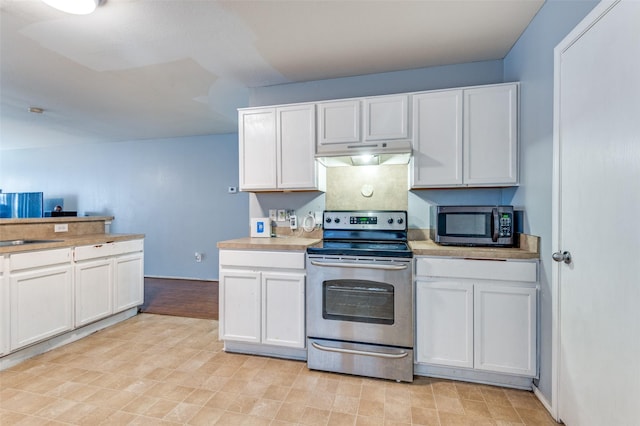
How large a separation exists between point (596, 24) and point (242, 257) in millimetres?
2485

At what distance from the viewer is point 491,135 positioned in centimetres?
219

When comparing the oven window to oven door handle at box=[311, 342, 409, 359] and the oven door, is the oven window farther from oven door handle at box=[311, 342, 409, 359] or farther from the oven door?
oven door handle at box=[311, 342, 409, 359]

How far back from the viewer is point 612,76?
126 centimetres

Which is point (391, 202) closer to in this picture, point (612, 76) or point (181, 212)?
point (612, 76)

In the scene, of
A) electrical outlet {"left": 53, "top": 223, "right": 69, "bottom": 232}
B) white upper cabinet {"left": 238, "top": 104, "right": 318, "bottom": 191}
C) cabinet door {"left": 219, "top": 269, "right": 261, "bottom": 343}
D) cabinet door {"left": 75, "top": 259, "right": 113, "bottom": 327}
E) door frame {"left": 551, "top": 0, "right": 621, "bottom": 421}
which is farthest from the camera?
electrical outlet {"left": 53, "top": 223, "right": 69, "bottom": 232}

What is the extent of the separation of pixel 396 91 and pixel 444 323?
1.99 metres

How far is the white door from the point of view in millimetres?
1159

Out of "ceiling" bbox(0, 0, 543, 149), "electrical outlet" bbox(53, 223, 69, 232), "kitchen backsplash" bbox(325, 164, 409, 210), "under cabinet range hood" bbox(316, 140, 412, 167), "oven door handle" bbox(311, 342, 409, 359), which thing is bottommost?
"oven door handle" bbox(311, 342, 409, 359)

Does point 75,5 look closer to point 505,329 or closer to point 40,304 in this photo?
point 40,304

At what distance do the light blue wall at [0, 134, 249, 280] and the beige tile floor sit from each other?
271 cm

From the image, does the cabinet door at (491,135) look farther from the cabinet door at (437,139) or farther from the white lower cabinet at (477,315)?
the white lower cabinet at (477,315)

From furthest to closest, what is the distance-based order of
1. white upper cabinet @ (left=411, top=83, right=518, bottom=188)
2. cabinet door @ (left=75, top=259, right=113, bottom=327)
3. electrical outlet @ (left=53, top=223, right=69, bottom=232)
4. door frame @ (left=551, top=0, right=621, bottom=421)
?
electrical outlet @ (left=53, top=223, right=69, bottom=232), cabinet door @ (left=75, top=259, right=113, bottom=327), white upper cabinet @ (left=411, top=83, right=518, bottom=188), door frame @ (left=551, top=0, right=621, bottom=421)

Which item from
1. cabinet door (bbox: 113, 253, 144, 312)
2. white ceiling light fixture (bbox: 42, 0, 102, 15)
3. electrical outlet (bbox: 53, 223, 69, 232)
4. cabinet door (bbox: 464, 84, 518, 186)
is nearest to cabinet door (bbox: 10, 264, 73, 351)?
cabinet door (bbox: 113, 253, 144, 312)

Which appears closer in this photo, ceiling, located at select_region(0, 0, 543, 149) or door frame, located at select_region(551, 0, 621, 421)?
door frame, located at select_region(551, 0, 621, 421)
